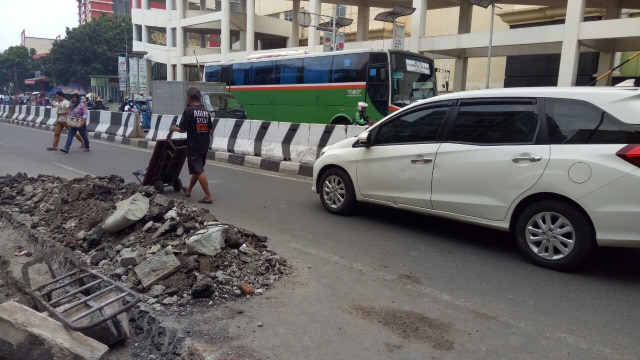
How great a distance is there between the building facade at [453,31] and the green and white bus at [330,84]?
2390 mm

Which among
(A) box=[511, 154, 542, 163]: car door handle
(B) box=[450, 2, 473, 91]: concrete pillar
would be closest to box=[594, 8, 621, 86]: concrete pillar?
(B) box=[450, 2, 473, 91]: concrete pillar

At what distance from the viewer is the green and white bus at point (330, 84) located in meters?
13.8

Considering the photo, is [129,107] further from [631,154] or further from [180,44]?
[631,154]

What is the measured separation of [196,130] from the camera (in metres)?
7.12

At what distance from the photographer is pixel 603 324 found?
3.54m

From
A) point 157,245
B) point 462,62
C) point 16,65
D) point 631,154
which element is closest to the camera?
point 631,154

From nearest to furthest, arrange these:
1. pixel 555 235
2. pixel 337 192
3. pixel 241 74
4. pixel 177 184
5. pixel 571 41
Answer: pixel 555 235
pixel 337 192
pixel 177 184
pixel 571 41
pixel 241 74

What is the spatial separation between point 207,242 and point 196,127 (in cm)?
326

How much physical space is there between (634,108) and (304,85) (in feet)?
41.8

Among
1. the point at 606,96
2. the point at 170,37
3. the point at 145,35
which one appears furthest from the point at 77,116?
the point at 145,35

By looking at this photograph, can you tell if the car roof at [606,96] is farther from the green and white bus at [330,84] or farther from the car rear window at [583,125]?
the green and white bus at [330,84]

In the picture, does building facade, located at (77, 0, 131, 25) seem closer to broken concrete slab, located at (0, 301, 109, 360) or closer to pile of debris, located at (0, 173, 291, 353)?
pile of debris, located at (0, 173, 291, 353)

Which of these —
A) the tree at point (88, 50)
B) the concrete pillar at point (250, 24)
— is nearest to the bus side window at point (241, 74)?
the concrete pillar at point (250, 24)

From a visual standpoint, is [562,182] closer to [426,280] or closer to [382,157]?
[426,280]
